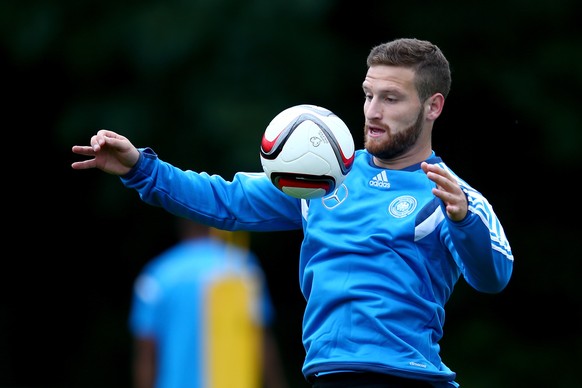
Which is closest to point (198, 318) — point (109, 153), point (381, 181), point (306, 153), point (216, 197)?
point (216, 197)

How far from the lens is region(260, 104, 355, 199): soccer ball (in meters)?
4.51

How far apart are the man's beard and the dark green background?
230 inches

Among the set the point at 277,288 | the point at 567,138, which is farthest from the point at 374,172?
the point at 277,288

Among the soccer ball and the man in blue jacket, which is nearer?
the man in blue jacket

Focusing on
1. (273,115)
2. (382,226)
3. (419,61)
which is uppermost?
(273,115)

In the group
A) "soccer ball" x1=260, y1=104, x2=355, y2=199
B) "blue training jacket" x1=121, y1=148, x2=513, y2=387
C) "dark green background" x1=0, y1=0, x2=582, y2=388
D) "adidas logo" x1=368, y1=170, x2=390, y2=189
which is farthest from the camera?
"dark green background" x1=0, y1=0, x2=582, y2=388

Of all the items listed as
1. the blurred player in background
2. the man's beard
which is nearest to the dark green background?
the blurred player in background

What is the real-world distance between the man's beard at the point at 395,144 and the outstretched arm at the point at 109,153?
3.06 ft

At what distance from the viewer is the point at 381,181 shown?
4.66 metres

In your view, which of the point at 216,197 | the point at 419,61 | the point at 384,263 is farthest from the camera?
the point at 216,197

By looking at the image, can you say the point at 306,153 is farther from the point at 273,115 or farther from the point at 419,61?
the point at 273,115

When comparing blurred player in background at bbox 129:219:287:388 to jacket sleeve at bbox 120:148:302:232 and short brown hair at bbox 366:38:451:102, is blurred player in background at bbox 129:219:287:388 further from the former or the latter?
short brown hair at bbox 366:38:451:102

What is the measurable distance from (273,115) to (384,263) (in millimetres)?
6340

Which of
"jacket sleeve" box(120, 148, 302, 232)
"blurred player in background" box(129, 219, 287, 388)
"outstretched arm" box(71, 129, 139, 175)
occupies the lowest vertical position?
"blurred player in background" box(129, 219, 287, 388)
